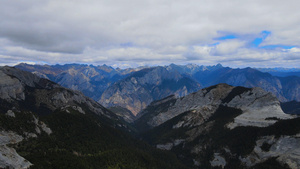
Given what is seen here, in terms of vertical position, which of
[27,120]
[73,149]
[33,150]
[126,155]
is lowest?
[126,155]

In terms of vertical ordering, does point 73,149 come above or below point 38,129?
below

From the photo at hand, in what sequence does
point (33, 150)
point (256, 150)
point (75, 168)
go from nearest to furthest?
point (75, 168) → point (33, 150) → point (256, 150)

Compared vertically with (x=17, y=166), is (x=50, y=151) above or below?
below

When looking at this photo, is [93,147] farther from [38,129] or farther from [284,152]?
[284,152]

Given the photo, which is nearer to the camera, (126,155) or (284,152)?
(284,152)

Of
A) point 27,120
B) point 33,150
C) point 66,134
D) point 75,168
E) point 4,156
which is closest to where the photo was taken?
point 4,156

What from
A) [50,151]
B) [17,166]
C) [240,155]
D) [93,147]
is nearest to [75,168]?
[50,151]

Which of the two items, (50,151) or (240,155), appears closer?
(50,151)

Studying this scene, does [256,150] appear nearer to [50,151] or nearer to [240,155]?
[240,155]

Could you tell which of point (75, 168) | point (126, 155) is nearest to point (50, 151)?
point (75, 168)
